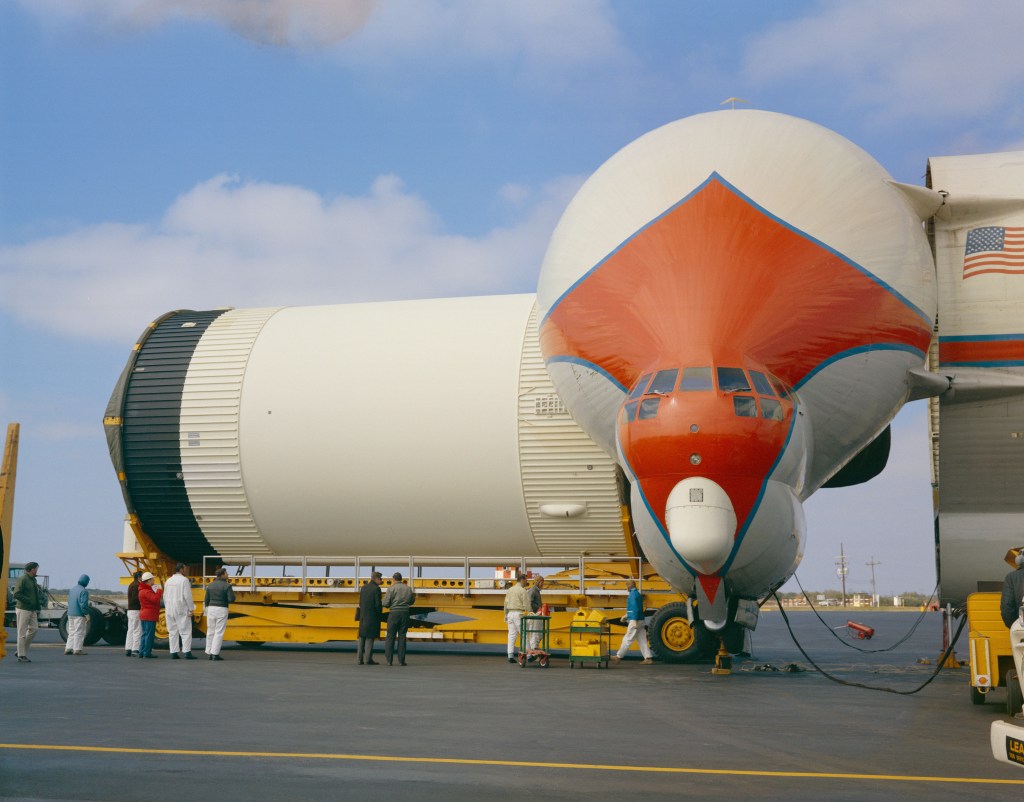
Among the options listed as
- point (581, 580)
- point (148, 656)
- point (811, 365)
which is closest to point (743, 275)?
point (811, 365)

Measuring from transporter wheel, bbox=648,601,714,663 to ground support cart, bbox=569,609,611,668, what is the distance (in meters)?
0.94

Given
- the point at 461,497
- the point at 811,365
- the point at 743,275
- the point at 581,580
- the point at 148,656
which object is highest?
the point at 743,275

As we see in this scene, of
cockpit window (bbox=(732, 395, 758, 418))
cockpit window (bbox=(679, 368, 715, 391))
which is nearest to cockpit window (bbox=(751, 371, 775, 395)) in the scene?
cockpit window (bbox=(732, 395, 758, 418))

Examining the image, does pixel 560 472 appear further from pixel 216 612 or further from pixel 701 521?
pixel 216 612

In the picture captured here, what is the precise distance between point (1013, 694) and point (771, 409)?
16.9 ft

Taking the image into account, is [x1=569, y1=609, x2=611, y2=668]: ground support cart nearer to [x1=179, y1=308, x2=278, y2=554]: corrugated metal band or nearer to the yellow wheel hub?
the yellow wheel hub

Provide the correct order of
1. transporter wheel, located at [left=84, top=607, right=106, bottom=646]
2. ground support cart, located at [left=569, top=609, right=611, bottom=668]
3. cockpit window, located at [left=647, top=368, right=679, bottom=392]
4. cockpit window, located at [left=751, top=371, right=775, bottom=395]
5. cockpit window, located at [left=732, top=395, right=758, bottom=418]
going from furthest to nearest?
transporter wheel, located at [left=84, top=607, right=106, bottom=646] < ground support cart, located at [left=569, top=609, right=611, bottom=668] < cockpit window, located at [left=647, top=368, right=679, bottom=392] < cockpit window, located at [left=751, top=371, right=775, bottom=395] < cockpit window, located at [left=732, top=395, right=758, bottom=418]

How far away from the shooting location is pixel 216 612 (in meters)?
21.9

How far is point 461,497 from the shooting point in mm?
22969

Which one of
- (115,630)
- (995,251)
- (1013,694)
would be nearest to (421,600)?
(115,630)

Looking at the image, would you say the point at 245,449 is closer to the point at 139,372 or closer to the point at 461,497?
the point at 139,372

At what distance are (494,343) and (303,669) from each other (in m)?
7.82

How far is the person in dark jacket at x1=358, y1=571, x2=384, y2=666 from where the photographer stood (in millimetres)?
20766

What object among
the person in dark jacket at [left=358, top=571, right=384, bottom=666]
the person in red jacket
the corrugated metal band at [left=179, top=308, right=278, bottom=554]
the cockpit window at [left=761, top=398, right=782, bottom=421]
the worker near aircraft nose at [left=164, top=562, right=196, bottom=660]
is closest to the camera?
the cockpit window at [left=761, top=398, right=782, bottom=421]
